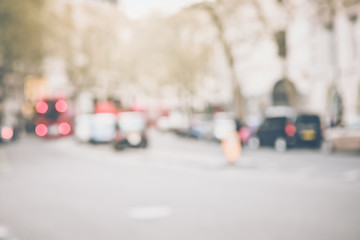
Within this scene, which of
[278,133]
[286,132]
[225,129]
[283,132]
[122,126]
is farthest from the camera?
[225,129]

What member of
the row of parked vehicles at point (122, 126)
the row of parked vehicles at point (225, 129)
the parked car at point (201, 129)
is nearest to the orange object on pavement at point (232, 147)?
the row of parked vehicles at point (225, 129)

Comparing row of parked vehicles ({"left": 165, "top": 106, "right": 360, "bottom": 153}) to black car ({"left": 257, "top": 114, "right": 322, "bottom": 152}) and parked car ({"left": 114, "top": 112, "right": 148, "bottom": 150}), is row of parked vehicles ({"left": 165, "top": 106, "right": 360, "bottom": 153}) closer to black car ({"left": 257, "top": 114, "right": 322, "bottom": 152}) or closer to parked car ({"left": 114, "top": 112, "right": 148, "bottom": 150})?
black car ({"left": 257, "top": 114, "right": 322, "bottom": 152})

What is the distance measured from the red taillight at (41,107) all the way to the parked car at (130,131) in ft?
44.1

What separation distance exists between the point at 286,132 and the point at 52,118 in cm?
1350

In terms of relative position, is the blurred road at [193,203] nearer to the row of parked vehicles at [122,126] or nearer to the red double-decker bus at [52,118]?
the red double-decker bus at [52,118]

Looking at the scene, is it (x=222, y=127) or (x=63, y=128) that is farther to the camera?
(x=222, y=127)

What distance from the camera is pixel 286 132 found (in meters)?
19.1

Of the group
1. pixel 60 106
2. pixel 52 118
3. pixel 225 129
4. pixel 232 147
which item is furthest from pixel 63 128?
pixel 225 129

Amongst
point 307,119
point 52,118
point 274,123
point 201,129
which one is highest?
point 52,118

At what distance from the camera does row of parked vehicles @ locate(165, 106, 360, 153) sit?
→ 10.6 meters

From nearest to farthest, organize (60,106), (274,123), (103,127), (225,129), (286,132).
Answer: (60,106) < (286,132) < (274,123) < (103,127) < (225,129)

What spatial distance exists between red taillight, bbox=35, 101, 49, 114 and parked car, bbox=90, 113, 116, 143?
1308cm

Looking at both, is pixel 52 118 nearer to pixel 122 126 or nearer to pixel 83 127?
pixel 122 126

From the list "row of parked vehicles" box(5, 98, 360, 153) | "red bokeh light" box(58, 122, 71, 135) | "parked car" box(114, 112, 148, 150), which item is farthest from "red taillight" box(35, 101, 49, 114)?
"parked car" box(114, 112, 148, 150)
